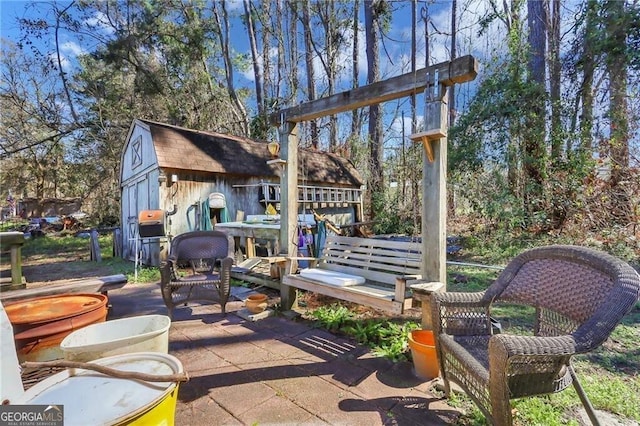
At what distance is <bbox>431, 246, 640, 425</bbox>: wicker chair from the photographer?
1.46 meters

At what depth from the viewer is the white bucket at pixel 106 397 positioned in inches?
43.7

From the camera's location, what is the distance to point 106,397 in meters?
1.20

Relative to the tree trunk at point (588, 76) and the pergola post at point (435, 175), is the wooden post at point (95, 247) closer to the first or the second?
the pergola post at point (435, 175)

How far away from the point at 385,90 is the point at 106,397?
3108 mm

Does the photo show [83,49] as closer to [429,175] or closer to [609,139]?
[429,175]

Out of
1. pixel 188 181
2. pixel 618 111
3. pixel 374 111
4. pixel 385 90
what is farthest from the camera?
pixel 374 111

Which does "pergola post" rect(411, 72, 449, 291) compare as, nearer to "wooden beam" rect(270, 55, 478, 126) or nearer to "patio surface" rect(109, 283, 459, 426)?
"wooden beam" rect(270, 55, 478, 126)

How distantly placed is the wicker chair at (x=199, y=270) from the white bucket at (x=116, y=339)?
168 cm

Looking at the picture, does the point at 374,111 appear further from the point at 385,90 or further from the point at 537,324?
the point at 537,324

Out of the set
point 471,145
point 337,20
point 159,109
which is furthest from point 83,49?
point 471,145

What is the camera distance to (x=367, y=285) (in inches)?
133

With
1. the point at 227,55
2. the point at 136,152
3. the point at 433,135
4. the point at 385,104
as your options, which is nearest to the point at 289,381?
the point at 433,135

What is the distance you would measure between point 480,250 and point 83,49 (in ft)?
49.2

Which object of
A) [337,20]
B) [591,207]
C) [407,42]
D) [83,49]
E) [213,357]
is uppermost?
[337,20]
